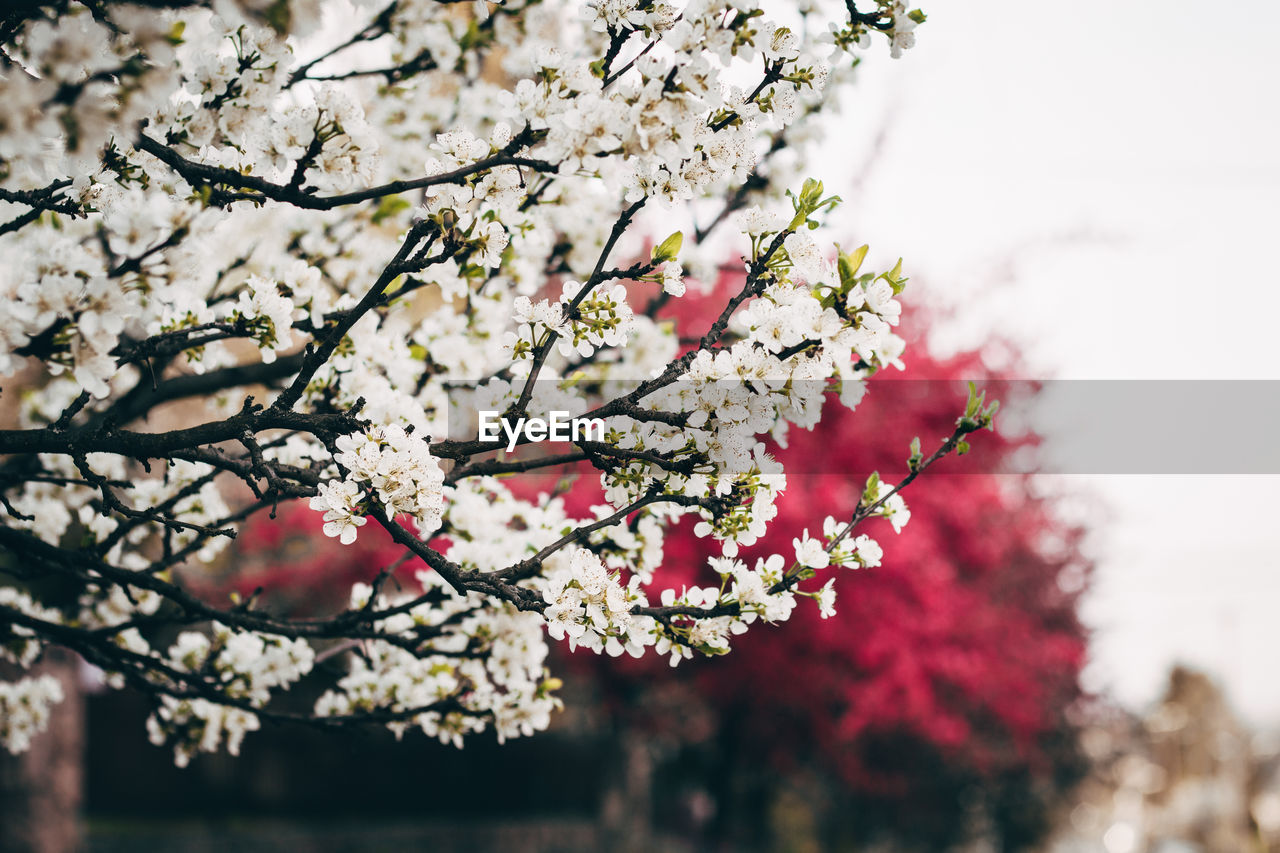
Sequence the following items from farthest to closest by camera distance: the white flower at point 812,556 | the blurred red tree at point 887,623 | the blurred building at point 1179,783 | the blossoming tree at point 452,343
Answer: the blurred building at point 1179,783 → the blurred red tree at point 887,623 → the white flower at point 812,556 → the blossoming tree at point 452,343

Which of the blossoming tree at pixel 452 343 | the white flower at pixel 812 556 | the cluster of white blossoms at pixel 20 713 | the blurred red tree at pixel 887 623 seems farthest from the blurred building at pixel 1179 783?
the cluster of white blossoms at pixel 20 713

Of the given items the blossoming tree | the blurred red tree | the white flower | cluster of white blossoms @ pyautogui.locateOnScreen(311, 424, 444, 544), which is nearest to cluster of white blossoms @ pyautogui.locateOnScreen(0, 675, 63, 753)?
the blossoming tree

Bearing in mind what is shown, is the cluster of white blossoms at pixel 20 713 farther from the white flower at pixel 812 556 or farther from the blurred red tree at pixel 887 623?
the blurred red tree at pixel 887 623

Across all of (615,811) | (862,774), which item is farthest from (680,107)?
(615,811)

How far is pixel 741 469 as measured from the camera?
6.40ft

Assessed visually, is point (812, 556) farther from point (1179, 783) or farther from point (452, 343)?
point (1179, 783)

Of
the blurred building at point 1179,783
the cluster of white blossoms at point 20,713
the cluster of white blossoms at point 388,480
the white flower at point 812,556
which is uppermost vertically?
the cluster of white blossoms at point 388,480

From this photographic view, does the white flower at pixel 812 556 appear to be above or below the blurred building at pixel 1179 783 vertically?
above

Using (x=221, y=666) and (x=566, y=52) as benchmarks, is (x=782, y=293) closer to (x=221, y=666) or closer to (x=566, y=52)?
(x=566, y=52)

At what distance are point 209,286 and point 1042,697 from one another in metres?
10.2

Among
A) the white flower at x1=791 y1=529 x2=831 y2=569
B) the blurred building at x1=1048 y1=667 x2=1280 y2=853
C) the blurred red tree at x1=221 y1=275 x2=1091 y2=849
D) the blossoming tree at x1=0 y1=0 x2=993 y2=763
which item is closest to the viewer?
the blossoming tree at x1=0 y1=0 x2=993 y2=763

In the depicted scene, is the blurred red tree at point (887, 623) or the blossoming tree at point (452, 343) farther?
the blurred red tree at point (887, 623)

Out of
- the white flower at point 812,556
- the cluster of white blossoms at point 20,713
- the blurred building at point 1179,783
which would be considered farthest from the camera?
the blurred building at point 1179,783

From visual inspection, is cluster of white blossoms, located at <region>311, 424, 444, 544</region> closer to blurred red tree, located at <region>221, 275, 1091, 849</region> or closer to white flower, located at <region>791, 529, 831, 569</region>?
white flower, located at <region>791, 529, 831, 569</region>
